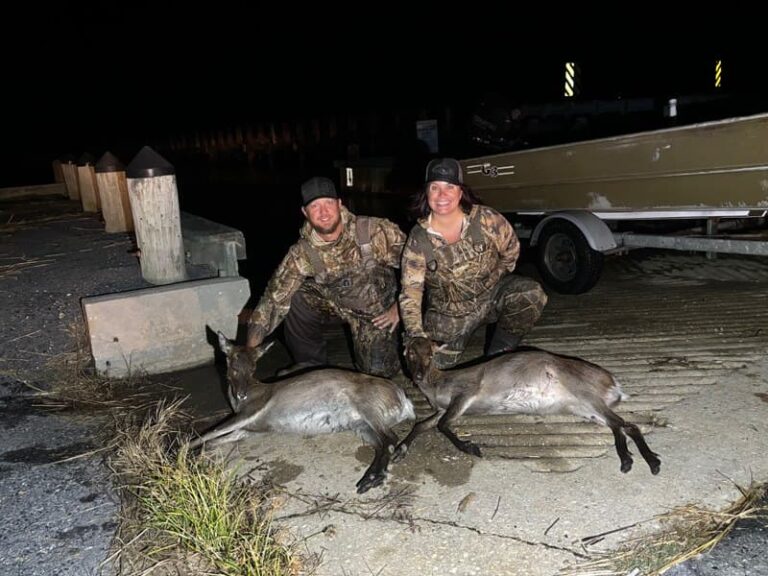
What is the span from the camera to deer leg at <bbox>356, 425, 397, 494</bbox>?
3416 mm

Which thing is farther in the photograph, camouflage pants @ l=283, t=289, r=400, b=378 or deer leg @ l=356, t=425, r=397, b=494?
camouflage pants @ l=283, t=289, r=400, b=378

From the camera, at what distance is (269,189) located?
19812mm

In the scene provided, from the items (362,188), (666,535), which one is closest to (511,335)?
(666,535)

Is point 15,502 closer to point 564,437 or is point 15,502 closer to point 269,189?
point 564,437

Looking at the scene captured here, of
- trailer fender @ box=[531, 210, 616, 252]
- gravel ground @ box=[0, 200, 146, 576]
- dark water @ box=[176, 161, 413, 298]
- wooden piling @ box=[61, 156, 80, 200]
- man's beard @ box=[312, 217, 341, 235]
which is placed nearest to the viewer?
gravel ground @ box=[0, 200, 146, 576]

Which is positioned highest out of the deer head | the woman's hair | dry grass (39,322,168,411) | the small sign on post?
the small sign on post

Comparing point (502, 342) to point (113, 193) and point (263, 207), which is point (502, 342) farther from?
point (263, 207)

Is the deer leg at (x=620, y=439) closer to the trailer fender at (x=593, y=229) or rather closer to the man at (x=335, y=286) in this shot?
the man at (x=335, y=286)

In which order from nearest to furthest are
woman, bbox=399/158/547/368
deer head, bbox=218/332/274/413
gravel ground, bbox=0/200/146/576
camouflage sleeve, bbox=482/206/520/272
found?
gravel ground, bbox=0/200/146/576, deer head, bbox=218/332/274/413, woman, bbox=399/158/547/368, camouflage sleeve, bbox=482/206/520/272

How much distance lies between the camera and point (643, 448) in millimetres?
3484

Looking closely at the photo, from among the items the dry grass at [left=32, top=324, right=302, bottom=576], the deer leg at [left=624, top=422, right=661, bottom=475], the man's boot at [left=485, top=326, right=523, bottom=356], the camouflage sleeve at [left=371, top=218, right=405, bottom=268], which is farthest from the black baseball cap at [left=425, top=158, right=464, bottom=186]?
the dry grass at [left=32, top=324, right=302, bottom=576]

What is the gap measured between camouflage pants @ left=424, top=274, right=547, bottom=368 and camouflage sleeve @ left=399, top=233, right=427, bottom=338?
42cm

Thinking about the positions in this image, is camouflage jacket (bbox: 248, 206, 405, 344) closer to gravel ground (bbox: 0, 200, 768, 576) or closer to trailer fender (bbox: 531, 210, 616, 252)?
gravel ground (bbox: 0, 200, 768, 576)

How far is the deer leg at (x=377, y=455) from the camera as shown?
342cm
